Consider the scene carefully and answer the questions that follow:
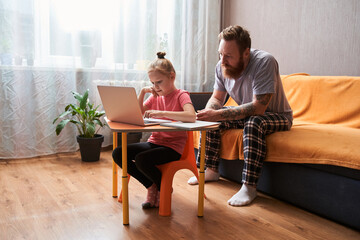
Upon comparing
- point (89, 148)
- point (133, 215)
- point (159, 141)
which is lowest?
point (133, 215)

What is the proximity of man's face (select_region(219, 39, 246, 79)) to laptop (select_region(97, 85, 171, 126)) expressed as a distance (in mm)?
659

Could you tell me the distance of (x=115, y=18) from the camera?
298cm

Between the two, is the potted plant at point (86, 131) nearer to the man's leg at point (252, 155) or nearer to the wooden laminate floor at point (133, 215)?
the wooden laminate floor at point (133, 215)

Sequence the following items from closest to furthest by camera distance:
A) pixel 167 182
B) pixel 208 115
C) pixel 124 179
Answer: pixel 124 179 → pixel 167 182 → pixel 208 115

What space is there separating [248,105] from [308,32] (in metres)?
1.19

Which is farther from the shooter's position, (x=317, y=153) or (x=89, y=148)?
(x=89, y=148)

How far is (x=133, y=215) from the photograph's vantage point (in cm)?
166

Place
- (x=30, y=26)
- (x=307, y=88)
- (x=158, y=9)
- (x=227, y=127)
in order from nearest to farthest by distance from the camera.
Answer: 1. (x=227, y=127)
2. (x=307, y=88)
3. (x=30, y=26)
4. (x=158, y=9)

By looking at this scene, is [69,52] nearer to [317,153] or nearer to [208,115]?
[208,115]

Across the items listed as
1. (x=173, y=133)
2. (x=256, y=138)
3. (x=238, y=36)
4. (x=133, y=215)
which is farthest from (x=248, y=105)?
(x=133, y=215)

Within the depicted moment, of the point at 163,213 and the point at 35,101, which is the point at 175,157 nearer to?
the point at 163,213

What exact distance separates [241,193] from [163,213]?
48 centimetres

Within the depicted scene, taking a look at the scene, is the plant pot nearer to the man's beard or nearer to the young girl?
the young girl

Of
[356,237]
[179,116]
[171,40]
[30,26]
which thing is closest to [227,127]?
[179,116]
